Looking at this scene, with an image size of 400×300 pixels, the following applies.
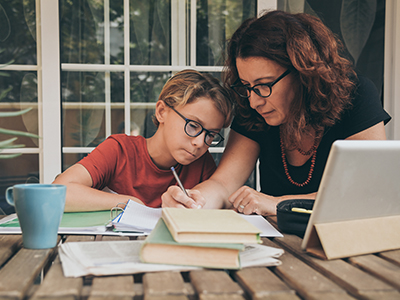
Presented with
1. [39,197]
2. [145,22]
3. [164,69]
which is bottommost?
[39,197]

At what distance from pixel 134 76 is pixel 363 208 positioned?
192 centimetres

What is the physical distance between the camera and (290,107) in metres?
1.36

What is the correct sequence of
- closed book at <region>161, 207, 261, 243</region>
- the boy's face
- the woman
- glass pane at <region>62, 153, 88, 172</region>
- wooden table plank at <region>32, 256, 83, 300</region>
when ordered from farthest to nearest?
glass pane at <region>62, 153, 88, 172</region> < the boy's face < the woman < closed book at <region>161, 207, 261, 243</region> < wooden table plank at <region>32, 256, 83, 300</region>

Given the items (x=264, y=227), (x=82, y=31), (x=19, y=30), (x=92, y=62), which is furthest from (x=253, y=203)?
(x=19, y=30)

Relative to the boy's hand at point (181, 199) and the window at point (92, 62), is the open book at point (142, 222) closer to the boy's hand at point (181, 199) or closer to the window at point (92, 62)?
the boy's hand at point (181, 199)

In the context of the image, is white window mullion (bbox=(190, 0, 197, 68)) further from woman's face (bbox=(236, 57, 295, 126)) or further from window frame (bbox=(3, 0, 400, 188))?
woman's face (bbox=(236, 57, 295, 126))

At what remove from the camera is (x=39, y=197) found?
27.6 inches

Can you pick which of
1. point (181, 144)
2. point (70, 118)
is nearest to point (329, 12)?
point (181, 144)

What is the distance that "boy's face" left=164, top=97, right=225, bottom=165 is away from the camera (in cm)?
146

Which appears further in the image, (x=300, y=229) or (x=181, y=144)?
(x=181, y=144)

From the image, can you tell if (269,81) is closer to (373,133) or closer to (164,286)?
(373,133)

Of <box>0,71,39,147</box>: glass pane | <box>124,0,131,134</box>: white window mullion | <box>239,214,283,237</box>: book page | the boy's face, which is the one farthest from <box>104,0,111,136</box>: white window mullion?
<box>239,214,283,237</box>: book page

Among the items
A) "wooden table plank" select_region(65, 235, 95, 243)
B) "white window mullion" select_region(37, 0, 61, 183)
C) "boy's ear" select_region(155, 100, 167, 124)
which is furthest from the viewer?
"white window mullion" select_region(37, 0, 61, 183)

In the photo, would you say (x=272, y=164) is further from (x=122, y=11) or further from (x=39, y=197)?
(x=122, y=11)
